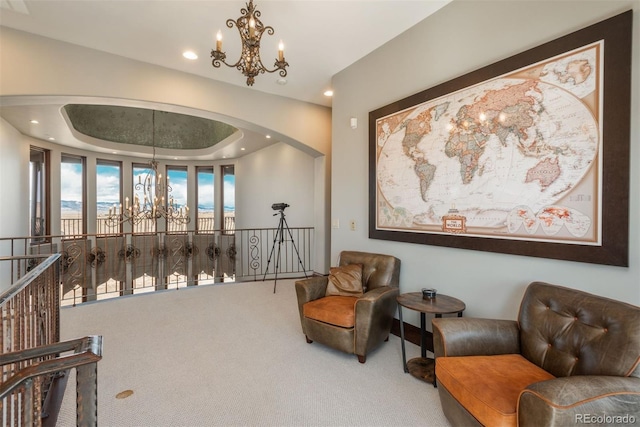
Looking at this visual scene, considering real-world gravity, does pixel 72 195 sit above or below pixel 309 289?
above

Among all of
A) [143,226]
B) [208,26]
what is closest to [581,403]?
[208,26]

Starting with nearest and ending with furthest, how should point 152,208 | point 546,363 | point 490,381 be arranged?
point 490,381 → point 546,363 → point 152,208

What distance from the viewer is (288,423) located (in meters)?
1.83

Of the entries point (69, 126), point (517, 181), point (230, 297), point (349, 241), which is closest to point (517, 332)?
point (517, 181)

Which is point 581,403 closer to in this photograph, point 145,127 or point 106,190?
point 145,127

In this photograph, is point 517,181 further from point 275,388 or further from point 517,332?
point 275,388

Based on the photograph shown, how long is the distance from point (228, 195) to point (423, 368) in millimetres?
8704

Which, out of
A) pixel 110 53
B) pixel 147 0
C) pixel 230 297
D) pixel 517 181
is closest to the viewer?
pixel 517 181

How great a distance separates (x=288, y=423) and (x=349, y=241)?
2375 millimetres

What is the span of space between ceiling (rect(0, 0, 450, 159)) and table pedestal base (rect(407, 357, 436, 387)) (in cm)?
331

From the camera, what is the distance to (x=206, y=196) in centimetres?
1002

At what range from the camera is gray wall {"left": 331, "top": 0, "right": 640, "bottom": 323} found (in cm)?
182

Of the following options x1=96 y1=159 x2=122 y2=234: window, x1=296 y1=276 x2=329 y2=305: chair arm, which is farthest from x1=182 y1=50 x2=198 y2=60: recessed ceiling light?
x1=96 y1=159 x2=122 y2=234: window

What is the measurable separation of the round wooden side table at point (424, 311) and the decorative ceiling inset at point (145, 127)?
22.8 ft
